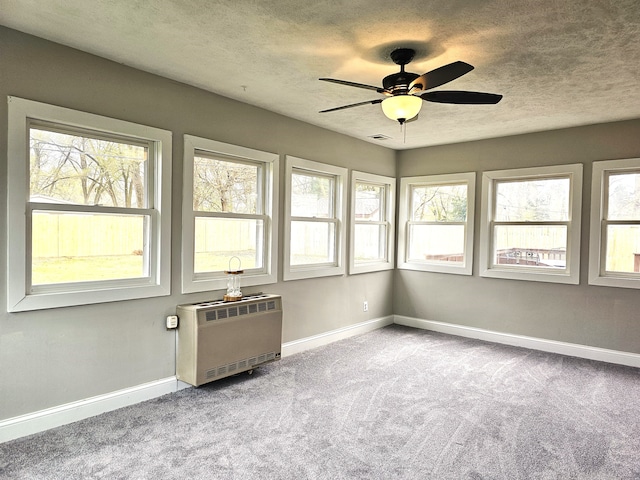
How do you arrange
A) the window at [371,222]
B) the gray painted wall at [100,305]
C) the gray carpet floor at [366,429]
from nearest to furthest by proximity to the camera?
the gray carpet floor at [366,429] < the gray painted wall at [100,305] < the window at [371,222]

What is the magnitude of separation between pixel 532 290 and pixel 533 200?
1.12 meters

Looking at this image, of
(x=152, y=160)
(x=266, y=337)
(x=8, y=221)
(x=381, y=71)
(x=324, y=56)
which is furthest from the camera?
(x=266, y=337)

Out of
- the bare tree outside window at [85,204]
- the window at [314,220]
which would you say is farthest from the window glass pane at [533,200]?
the bare tree outside window at [85,204]

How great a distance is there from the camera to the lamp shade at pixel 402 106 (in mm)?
2606

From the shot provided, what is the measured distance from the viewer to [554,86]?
10.7 feet

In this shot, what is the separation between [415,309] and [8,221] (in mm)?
4930

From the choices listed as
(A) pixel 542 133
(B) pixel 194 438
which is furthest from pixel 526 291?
(B) pixel 194 438

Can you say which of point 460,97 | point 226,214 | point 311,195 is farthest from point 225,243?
point 460,97

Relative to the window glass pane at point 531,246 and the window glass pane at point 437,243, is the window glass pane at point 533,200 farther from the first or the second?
the window glass pane at point 437,243

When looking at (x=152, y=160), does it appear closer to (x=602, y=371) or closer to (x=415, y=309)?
(x=415, y=309)

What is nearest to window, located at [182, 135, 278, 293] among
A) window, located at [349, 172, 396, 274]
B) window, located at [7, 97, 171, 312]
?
window, located at [7, 97, 171, 312]

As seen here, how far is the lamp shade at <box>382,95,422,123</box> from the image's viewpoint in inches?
103

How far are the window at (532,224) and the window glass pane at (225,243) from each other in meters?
3.03

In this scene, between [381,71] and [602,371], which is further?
[602,371]
